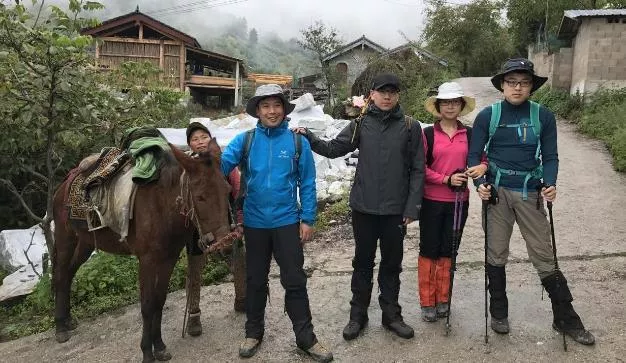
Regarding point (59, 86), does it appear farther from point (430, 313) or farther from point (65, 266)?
point (430, 313)

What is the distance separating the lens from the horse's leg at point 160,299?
11.6 ft

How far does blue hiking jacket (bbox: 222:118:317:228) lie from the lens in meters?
3.45

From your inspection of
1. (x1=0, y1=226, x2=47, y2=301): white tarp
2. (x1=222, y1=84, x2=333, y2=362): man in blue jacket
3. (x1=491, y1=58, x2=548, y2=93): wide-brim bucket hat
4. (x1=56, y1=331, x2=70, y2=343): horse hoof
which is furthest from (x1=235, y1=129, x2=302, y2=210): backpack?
(x1=0, y1=226, x2=47, y2=301): white tarp

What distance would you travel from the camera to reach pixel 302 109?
13.7 metres

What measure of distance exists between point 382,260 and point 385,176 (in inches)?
27.9

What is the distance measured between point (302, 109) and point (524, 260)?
9118 millimetres

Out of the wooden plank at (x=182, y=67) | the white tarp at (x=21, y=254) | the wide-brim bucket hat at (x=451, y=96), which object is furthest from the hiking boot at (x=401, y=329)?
Result: the wooden plank at (x=182, y=67)

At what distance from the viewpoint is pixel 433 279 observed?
3980 millimetres

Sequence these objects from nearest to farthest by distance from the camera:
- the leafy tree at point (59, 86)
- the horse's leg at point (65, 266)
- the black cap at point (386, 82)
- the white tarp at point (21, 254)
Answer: the black cap at point (386, 82)
the leafy tree at point (59, 86)
the horse's leg at point (65, 266)
the white tarp at point (21, 254)

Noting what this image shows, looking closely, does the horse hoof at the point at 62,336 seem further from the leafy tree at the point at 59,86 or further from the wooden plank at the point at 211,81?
the wooden plank at the point at 211,81

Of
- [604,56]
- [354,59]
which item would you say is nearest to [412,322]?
[604,56]

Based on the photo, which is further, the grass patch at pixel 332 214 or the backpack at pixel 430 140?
the grass patch at pixel 332 214

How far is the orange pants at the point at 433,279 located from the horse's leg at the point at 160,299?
1.99m

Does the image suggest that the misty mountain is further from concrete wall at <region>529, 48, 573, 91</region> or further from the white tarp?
the white tarp
